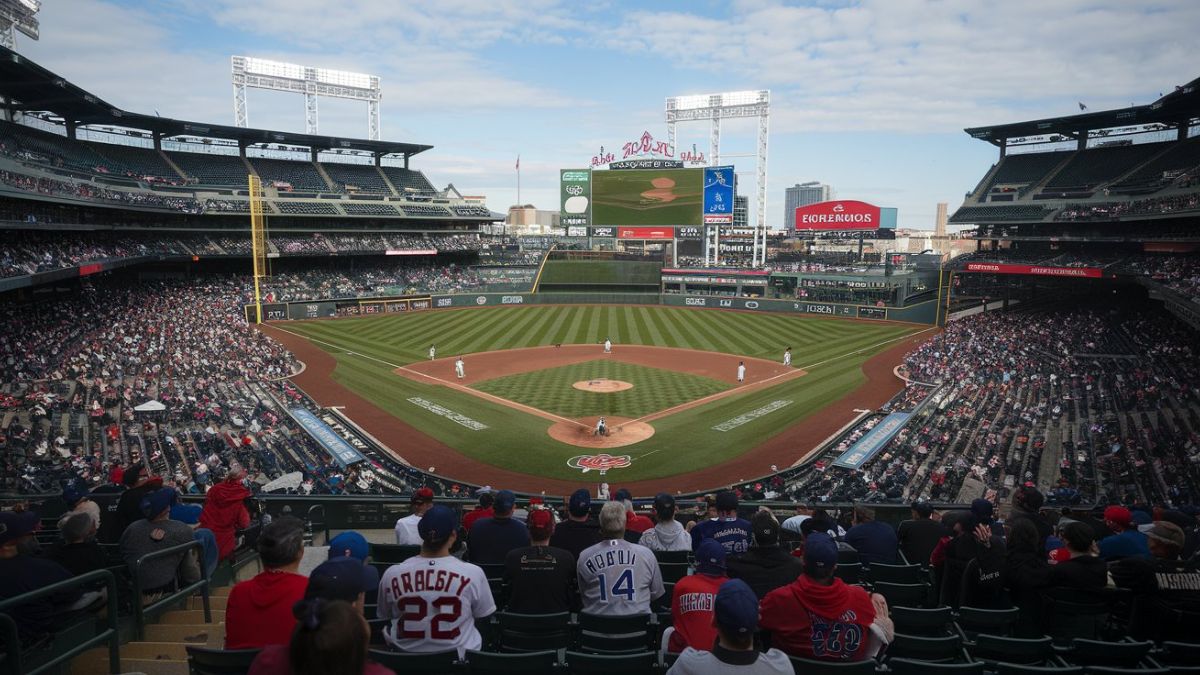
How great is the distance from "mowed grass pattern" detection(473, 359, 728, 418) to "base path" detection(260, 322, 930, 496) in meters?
1.79

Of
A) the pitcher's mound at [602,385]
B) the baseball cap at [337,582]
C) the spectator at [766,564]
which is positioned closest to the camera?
the baseball cap at [337,582]

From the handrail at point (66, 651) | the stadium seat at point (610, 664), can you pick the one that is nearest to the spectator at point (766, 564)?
the stadium seat at point (610, 664)

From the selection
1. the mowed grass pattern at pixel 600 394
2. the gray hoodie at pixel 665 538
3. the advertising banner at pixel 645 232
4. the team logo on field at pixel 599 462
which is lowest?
the team logo on field at pixel 599 462

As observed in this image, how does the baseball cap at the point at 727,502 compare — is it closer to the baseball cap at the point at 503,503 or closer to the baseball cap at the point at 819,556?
the baseball cap at the point at 503,503

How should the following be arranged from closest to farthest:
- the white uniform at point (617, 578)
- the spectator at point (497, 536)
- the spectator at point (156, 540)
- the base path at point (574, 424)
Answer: the white uniform at point (617, 578) < the spectator at point (156, 540) < the spectator at point (497, 536) < the base path at point (574, 424)

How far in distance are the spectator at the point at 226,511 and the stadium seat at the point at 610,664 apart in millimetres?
5833

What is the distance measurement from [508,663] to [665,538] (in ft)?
10.6

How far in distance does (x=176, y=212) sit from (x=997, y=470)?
61034mm

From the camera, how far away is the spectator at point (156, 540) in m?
6.31

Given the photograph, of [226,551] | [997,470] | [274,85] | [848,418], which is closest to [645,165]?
[274,85]

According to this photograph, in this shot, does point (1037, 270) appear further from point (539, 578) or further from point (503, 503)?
point (539, 578)

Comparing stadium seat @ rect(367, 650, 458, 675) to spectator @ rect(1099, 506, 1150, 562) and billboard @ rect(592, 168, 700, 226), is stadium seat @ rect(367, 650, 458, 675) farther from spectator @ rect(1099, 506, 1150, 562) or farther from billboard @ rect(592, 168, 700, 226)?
billboard @ rect(592, 168, 700, 226)

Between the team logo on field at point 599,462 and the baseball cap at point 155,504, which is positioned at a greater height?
the baseball cap at point 155,504

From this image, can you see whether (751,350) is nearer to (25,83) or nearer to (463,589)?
(463,589)
